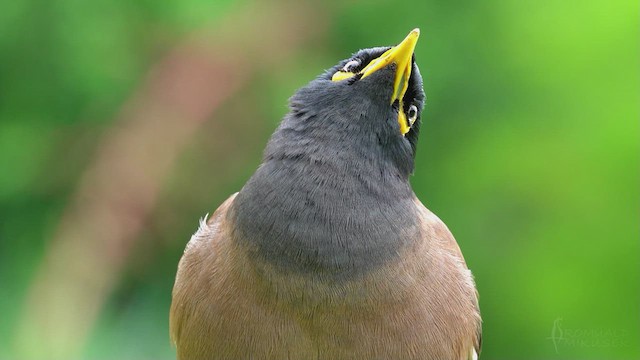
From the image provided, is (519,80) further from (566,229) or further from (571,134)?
(566,229)

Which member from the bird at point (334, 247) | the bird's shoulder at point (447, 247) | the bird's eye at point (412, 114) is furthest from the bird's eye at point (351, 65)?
the bird's shoulder at point (447, 247)

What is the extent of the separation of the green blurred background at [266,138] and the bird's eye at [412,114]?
691 mm

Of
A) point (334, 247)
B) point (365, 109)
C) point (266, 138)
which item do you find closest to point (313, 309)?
point (334, 247)

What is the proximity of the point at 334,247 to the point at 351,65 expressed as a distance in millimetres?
392

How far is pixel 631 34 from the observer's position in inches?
102

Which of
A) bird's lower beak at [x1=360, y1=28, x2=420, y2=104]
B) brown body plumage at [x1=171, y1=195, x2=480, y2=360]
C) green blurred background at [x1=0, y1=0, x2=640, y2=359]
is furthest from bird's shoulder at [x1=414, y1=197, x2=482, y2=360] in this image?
green blurred background at [x1=0, y1=0, x2=640, y2=359]

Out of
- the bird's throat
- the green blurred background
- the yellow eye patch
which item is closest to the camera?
the bird's throat

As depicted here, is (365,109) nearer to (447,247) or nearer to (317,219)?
(317,219)

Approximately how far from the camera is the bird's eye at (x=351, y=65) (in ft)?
5.99

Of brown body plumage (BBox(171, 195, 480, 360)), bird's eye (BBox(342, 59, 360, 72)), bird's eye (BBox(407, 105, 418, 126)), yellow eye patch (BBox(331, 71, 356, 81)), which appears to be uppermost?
bird's eye (BBox(342, 59, 360, 72))

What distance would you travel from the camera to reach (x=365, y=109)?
1.75 metres

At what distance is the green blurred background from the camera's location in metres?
2.53

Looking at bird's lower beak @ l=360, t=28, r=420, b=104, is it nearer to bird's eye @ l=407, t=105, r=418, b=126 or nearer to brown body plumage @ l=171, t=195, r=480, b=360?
bird's eye @ l=407, t=105, r=418, b=126

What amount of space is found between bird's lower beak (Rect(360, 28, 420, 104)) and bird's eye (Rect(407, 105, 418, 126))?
52 mm
